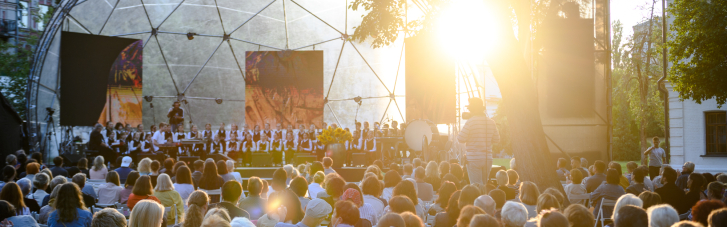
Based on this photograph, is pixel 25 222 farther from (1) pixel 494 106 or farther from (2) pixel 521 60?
Result: (1) pixel 494 106

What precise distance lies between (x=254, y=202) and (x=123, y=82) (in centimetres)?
1613

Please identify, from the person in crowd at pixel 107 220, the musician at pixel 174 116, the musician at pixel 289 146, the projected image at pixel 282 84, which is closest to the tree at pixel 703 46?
the person in crowd at pixel 107 220

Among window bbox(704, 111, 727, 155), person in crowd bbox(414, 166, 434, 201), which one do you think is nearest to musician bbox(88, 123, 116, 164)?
person in crowd bbox(414, 166, 434, 201)

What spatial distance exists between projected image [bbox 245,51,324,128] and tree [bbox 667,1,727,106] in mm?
11501

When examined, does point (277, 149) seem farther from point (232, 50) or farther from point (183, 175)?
point (183, 175)

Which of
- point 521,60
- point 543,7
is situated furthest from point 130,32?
point 521,60

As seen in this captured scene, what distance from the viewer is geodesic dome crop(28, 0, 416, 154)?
21234mm

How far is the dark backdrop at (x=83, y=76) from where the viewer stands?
15945 millimetres

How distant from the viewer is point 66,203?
4613 millimetres

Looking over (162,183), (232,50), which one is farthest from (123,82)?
(162,183)

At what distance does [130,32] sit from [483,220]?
2079 centimetres

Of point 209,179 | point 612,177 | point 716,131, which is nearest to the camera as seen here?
point 612,177

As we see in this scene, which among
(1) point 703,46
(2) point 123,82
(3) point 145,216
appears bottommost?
(3) point 145,216

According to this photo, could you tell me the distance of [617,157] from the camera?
33.3 metres
